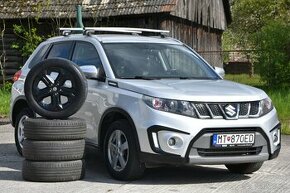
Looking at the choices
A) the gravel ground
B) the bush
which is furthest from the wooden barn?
the gravel ground

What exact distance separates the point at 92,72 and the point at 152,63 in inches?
32.4

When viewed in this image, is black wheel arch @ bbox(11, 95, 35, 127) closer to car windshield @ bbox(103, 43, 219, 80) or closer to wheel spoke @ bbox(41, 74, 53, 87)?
wheel spoke @ bbox(41, 74, 53, 87)

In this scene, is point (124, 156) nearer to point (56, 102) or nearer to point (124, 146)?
point (124, 146)

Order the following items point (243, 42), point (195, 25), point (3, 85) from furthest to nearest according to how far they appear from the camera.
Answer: point (243, 42) < point (195, 25) < point (3, 85)

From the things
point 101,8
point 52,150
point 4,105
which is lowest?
point 4,105

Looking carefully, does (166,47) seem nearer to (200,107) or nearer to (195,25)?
(200,107)

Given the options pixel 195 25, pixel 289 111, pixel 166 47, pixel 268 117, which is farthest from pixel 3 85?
pixel 268 117

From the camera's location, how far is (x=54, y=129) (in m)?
7.45

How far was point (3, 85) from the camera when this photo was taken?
24094 mm

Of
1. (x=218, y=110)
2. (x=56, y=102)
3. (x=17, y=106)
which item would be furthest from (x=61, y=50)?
(x=218, y=110)

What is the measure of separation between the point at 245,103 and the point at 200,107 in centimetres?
58

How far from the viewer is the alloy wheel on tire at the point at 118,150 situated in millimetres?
7564

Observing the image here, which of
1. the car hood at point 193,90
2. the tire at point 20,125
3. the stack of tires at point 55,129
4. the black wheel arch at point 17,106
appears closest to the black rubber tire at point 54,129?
the stack of tires at point 55,129

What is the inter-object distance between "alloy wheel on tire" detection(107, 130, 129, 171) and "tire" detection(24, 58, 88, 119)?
1.80 ft
